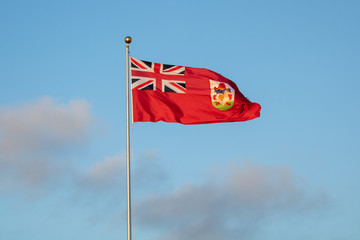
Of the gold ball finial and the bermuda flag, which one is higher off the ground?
the gold ball finial

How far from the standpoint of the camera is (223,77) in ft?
131

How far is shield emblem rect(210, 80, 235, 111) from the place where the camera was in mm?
38906

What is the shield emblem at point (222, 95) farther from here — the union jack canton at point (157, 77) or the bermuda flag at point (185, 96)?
the union jack canton at point (157, 77)

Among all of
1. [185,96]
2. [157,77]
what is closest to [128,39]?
[157,77]

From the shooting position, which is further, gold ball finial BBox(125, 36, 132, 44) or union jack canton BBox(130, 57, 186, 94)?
union jack canton BBox(130, 57, 186, 94)

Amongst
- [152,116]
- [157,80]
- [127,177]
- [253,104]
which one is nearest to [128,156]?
[127,177]

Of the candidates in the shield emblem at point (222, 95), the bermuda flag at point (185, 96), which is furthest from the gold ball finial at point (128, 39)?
the shield emblem at point (222, 95)

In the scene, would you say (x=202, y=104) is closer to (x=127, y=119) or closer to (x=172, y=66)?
(x=172, y=66)

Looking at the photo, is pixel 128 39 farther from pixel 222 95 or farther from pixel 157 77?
pixel 222 95

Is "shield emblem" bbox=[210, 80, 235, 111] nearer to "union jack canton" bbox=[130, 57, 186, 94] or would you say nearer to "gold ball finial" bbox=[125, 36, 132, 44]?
"union jack canton" bbox=[130, 57, 186, 94]

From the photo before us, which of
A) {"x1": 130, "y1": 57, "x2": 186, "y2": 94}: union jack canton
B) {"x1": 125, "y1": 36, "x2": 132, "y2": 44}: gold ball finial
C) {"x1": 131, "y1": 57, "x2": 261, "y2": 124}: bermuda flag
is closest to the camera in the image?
{"x1": 125, "y1": 36, "x2": 132, "y2": 44}: gold ball finial

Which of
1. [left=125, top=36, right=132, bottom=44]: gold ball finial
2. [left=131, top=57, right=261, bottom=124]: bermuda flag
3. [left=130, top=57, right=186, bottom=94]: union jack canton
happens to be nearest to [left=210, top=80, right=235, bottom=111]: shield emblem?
[left=131, top=57, right=261, bottom=124]: bermuda flag

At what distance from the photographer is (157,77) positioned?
3784cm

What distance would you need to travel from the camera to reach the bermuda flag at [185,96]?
36.7m
